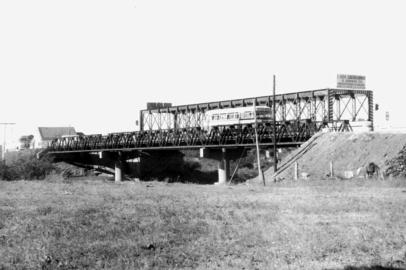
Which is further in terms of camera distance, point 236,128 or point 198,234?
point 236,128

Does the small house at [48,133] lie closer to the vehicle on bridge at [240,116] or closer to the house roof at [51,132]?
the house roof at [51,132]

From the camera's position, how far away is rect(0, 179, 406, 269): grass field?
10477 mm

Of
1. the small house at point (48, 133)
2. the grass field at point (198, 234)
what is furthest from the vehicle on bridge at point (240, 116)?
the small house at point (48, 133)

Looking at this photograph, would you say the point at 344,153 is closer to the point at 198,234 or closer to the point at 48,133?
the point at 198,234

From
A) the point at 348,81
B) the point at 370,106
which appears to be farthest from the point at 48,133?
the point at 370,106

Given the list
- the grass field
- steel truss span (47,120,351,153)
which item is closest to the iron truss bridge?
steel truss span (47,120,351,153)

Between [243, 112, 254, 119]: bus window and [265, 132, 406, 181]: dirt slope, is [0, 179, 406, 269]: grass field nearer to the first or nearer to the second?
[265, 132, 406, 181]: dirt slope

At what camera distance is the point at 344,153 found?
132 ft

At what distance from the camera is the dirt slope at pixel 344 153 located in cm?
3691

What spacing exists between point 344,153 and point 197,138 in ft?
98.4

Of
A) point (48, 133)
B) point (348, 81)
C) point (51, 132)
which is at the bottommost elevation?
point (48, 133)

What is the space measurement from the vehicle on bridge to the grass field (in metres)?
43.5

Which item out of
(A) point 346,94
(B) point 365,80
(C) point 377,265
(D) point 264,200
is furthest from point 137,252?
(B) point 365,80

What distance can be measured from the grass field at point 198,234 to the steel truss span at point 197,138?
3532cm
